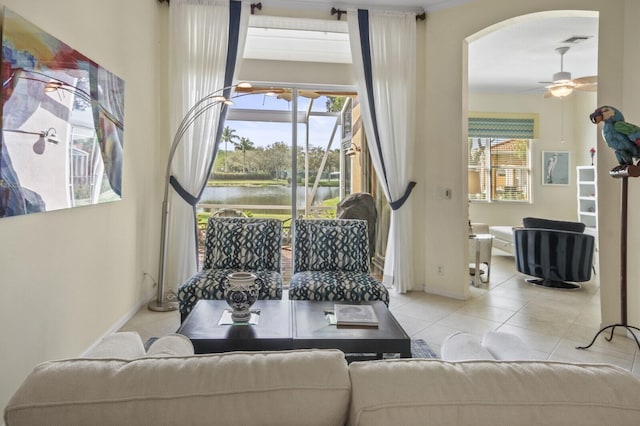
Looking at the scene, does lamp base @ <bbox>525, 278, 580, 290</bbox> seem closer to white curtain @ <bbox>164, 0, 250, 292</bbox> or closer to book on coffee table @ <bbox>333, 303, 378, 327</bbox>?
book on coffee table @ <bbox>333, 303, 378, 327</bbox>

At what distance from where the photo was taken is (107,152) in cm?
276

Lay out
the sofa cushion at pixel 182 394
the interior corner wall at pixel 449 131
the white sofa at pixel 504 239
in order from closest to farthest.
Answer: the sofa cushion at pixel 182 394 < the interior corner wall at pixel 449 131 < the white sofa at pixel 504 239

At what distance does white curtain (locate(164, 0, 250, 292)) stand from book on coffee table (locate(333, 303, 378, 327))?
225 cm

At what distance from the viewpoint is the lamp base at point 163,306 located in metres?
3.65

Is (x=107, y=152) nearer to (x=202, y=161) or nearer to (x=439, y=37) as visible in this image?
(x=202, y=161)

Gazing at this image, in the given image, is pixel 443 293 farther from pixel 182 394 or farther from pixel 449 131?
pixel 182 394

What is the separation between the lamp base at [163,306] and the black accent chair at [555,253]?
13.4 feet

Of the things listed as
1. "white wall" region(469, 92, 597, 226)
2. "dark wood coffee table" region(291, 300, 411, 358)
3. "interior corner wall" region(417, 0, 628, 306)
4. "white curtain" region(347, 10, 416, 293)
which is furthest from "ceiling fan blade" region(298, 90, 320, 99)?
"white wall" region(469, 92, 597, 226)

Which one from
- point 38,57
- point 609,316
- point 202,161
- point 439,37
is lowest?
point 609,316

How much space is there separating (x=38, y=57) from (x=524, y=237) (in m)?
5.01

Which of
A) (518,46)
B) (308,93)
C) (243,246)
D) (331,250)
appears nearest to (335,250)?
(331,250)

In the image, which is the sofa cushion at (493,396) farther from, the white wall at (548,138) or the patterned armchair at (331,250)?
the white wall at (548,138)

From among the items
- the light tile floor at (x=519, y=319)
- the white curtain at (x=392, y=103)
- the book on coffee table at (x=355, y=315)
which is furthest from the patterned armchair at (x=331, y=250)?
the white curtain at (x=392, y=103)

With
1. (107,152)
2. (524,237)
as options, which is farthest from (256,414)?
(524,237)
